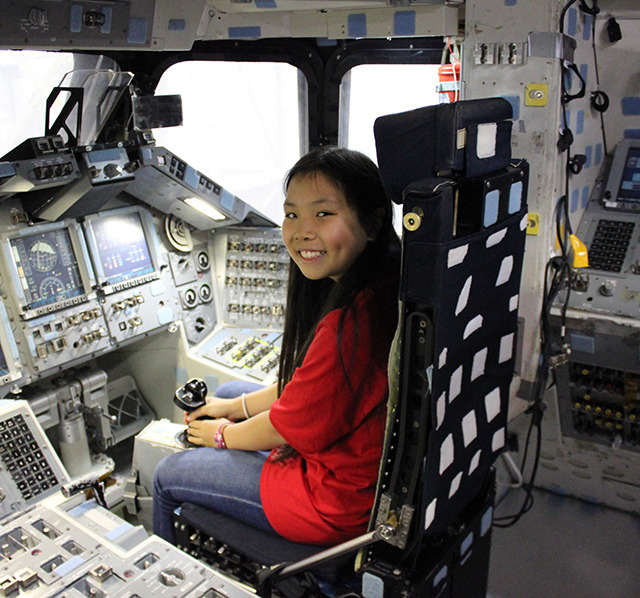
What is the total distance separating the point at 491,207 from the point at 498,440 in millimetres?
807

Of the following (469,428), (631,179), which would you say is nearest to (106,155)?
(469,428)

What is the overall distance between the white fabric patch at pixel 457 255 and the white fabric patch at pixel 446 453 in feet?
1.53

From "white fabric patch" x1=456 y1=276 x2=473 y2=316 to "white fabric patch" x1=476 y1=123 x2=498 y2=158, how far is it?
295mm

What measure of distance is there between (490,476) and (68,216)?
240 cm

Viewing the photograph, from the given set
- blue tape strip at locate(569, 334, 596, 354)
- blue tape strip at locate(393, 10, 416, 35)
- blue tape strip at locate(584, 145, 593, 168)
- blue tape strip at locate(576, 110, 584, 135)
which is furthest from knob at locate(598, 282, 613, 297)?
A: blue tape strip at locate(393, 10, 416, 35)

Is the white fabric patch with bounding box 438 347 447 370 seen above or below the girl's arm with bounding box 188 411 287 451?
above

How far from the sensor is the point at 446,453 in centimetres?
159

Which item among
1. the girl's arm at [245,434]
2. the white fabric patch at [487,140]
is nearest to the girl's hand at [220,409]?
the girl's arm at [245,434]

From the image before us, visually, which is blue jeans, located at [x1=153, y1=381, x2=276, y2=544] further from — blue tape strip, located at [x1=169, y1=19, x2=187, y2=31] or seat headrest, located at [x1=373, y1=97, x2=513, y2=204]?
blue tape strip, located at [x1=169, y1=19, x2=187, y2=31]

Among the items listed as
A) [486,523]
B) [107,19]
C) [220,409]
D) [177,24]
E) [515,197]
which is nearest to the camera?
[515,197]

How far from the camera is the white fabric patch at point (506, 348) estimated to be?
5.96 feet

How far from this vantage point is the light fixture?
362 cm

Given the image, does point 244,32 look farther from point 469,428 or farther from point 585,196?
point 469,428

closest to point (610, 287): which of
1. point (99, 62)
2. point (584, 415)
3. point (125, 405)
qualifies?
point (584, 415)
